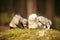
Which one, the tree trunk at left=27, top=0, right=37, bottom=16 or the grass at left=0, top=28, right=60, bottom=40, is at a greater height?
the tree trunk at left=27, top=0, right=37, bottom=16

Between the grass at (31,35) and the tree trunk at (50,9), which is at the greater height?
the tree trunk at (50,9)

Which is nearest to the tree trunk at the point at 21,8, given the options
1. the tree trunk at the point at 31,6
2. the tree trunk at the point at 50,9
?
the tree trunk at the point at 31,6

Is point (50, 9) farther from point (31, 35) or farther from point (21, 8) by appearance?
point (31, 35)

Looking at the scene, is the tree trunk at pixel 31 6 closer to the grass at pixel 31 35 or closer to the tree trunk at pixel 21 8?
the tree trunk at pixel 21 8

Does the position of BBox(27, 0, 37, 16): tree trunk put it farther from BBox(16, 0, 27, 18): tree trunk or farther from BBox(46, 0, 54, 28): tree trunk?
BBox(46, 0, 54, 28): tree trunk

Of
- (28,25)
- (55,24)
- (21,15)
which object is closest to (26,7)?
(21,15)

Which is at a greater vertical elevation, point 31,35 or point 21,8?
point 21,8

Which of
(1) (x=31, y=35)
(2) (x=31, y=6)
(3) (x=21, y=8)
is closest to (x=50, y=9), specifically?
(2) (x=31, y=6)

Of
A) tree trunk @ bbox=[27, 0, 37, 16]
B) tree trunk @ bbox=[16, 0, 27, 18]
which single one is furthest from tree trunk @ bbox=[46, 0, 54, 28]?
tree trunk @ bbox=[16, 0, 27, 18]

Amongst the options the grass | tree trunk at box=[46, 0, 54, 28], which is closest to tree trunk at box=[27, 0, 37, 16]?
tree trunk at box=[46, 0, 54, 28]

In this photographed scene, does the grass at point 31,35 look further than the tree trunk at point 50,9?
No

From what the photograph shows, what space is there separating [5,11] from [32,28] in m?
0.64

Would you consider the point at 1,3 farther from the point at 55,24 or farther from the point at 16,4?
the point at 55,24

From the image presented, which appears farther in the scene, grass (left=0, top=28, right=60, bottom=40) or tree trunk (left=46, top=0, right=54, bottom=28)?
tree trunk (left=46, top=0, right=54, bottom=28)
